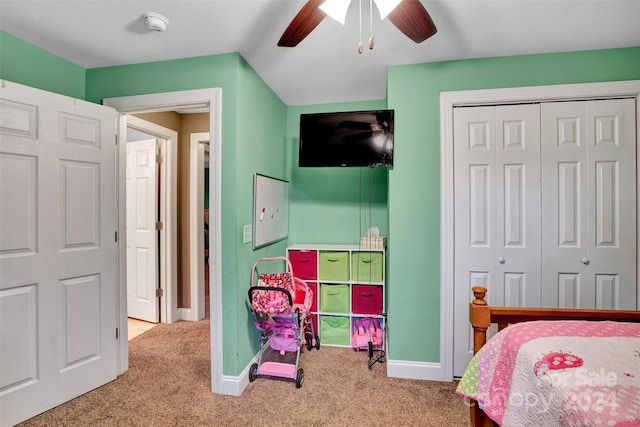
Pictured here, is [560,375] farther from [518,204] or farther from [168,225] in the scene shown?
[168,225]

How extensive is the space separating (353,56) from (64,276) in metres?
2.48

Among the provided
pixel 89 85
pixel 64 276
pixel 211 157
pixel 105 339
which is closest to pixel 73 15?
pixel 89 85

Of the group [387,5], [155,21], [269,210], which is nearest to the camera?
[387,5]

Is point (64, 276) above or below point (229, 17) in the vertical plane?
below

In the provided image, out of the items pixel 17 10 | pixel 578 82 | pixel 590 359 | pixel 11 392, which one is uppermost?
pixel 17 10

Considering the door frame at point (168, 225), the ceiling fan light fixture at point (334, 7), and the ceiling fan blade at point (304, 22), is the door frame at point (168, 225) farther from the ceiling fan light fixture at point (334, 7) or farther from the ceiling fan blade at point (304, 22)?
the ceiling fan light fixture at point (334, 7)

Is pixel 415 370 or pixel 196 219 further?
pixel 196 219

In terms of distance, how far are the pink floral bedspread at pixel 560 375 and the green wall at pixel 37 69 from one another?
10.2 ft

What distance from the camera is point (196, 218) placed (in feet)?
11.4

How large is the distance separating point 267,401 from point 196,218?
2.14 m

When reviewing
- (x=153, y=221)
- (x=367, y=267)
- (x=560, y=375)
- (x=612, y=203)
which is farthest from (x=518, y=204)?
(x=153, y=221)

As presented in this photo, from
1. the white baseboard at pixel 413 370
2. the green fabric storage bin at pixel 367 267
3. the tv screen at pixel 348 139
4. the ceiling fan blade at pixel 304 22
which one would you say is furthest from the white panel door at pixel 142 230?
the ceiling fan blade at pixel 304 22

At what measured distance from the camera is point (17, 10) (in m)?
1.68

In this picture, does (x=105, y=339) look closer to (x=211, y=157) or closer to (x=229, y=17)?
(x=211, y=157)
